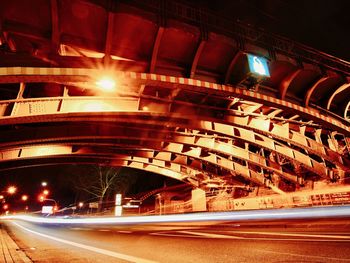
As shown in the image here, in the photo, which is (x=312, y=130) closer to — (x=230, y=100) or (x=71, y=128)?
(x=230, y=100)

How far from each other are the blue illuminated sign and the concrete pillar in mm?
33986

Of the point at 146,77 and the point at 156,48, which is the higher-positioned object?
the point at 156,48

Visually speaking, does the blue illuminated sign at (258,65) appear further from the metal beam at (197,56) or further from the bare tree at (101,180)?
the bare tree at (101,180)

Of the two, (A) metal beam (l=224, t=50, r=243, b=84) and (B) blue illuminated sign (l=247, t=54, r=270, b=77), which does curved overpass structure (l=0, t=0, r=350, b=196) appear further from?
(B) blue illuminated sign (l=247, t=54, r=270, b=77)

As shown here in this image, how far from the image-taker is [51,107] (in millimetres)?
13617

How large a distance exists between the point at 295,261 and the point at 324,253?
815 millimetres

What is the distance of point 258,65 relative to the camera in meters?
14.1

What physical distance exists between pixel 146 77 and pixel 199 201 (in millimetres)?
37454

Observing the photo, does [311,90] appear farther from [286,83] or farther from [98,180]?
[98,180]

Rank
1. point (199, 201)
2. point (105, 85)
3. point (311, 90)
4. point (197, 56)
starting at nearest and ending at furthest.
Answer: point (197, 56)
point (105, 85)
point (311, 90)
point (199, 201)

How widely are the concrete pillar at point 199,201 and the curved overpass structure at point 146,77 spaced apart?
76.2ft

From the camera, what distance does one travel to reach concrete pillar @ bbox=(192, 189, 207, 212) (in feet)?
146

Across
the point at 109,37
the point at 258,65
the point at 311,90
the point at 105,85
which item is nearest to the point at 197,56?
A: the point at 258,65

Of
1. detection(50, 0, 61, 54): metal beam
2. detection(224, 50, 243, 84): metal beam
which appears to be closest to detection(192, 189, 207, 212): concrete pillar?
detection(224, 50, 243, 84): metal beam
